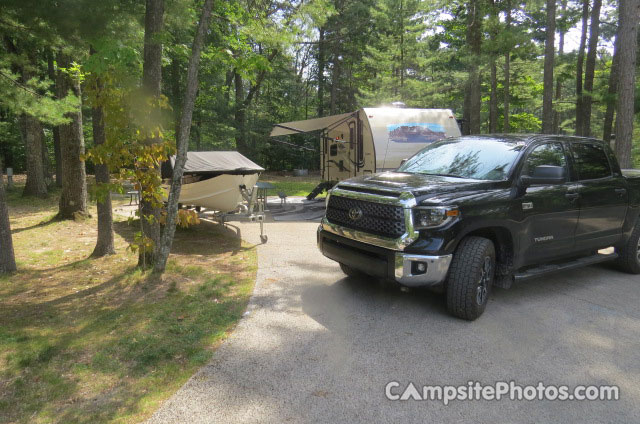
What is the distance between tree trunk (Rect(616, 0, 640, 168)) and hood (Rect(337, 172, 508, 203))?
6755 millimetres

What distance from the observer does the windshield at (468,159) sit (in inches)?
184

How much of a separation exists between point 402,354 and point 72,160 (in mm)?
8054

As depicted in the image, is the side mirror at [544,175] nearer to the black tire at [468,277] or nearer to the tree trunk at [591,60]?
the black tire at [468,277]

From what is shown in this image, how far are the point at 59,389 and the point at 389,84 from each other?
70.7 feet

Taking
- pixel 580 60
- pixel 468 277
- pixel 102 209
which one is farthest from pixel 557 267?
pixel 580 60

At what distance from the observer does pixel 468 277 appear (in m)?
4.00

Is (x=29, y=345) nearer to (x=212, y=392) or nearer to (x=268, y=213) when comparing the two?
(x=212, y=392)

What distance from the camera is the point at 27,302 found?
4812 mm

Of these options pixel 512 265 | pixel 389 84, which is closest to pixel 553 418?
pixel 512 265

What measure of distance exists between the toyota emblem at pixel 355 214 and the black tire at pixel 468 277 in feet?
3.41

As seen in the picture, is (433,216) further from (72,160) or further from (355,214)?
(72,160)

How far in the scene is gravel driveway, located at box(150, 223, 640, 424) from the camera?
2.76m

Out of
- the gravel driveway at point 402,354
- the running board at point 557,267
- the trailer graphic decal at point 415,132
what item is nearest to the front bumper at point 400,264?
the gravel driveway at point 402,354

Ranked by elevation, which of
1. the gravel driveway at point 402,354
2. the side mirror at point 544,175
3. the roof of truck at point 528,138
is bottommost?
the gravel driveway at point 402,354
